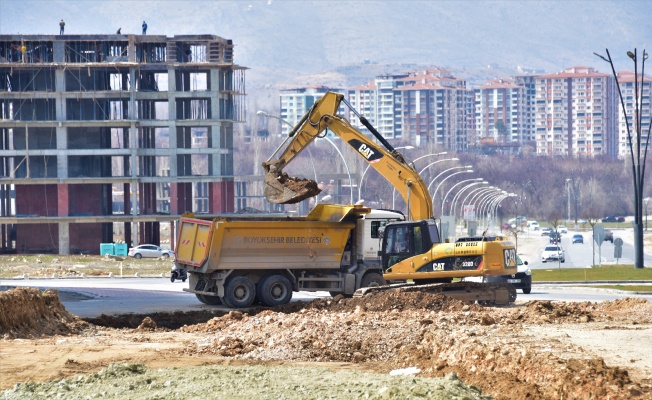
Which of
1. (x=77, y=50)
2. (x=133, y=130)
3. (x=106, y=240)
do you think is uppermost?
(x=77, y=50)

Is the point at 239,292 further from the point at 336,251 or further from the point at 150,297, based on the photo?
the point at 150,297

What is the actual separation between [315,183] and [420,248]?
3.28 m

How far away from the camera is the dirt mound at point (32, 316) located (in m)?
25.6

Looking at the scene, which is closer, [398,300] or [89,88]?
[398,300]

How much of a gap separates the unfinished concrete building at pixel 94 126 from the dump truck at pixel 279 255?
6416 centimetres

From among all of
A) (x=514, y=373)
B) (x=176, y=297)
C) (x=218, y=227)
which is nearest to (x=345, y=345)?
(x=514, y=373)

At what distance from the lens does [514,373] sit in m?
18.5

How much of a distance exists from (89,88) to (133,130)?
4.99m

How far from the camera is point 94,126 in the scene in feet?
333

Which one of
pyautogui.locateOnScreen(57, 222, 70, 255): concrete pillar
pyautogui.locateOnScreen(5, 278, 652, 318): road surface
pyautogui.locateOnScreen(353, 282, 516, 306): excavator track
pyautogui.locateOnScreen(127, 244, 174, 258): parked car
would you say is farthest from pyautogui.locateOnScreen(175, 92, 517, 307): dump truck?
pyautogui.locateOnScreen(57, 222, 70, 255): concrete pillar

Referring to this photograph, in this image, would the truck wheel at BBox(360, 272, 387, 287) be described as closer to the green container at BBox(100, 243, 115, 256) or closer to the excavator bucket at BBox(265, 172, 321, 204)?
the excavator bucket at BBox(265, 172, 321, 204)

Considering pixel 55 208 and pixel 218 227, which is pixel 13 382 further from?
pixel 55 208

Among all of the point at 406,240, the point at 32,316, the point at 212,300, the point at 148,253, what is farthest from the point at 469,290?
the point at 148,253

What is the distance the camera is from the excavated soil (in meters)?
17.5
